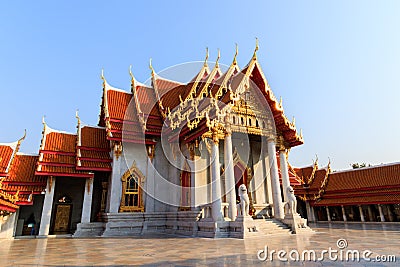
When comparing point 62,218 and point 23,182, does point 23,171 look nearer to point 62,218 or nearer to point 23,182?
point 23,182

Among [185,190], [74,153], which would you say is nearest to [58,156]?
[74,153]

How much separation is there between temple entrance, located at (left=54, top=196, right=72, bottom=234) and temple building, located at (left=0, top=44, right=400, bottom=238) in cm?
5

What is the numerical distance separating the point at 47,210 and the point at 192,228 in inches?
273

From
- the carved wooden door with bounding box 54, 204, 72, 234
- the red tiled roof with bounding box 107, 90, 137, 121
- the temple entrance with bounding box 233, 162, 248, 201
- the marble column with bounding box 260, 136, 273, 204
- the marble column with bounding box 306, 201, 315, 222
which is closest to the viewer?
the temple entrance with bounding box 233, 162, 248, 201

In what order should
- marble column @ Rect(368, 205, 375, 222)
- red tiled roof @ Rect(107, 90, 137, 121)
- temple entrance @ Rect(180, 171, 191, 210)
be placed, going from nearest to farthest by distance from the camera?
temple entrance @ Rect(180, 171, 191, 210)
red tiled roof @ Rect(107, 90, 137, 121)
marble column @ Rect(368, 205, 375, 222)

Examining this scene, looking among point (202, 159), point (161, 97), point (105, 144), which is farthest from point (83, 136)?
point (202, 159)

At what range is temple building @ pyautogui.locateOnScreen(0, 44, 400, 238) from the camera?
10195 mm

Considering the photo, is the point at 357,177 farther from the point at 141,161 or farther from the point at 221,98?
the point at 141,161

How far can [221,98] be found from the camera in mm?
10914

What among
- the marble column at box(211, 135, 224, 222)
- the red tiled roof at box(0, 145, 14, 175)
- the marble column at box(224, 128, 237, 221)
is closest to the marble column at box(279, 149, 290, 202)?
the marble column at box(224, 128, 237, 221)

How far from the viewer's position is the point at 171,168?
43.7ft

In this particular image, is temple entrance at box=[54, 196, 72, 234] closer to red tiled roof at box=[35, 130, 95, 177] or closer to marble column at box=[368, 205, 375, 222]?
red tiled roof at box=[35, 130, 95, 177]

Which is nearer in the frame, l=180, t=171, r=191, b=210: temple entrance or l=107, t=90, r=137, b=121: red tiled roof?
l=180, t=171, r=191, b=210: temple entrance

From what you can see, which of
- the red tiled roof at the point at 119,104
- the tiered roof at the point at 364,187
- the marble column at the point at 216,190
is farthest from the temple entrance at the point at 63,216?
the tiered roof at the point at 364,187
